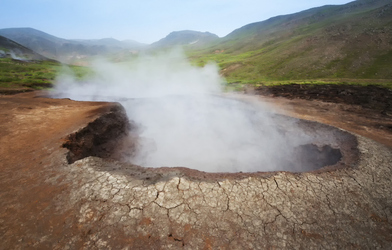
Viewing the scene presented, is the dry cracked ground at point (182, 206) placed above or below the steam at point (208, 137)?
above

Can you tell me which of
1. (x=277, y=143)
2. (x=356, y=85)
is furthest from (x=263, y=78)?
(x=277, y=143)

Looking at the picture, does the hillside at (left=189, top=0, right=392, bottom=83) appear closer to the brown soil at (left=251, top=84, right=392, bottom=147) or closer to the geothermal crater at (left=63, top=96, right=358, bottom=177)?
the brown soil at (left=251, top=84, right=392, bottom=147)

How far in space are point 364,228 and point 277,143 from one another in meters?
4.79

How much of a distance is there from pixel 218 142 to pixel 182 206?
5248 millimetres

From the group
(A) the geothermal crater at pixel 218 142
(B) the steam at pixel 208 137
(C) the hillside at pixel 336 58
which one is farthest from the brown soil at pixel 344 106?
(C) the hillside at pixel 336 58

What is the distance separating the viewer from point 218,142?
786 cm

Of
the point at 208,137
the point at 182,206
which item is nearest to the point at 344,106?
the point at 208,137

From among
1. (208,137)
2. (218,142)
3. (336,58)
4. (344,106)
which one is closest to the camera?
(218,142)

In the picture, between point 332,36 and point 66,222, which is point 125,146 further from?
point 332,36

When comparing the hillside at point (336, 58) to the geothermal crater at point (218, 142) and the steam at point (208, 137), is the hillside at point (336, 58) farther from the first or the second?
the geothermal crater at point (218, 142)

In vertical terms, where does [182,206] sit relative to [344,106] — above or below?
above

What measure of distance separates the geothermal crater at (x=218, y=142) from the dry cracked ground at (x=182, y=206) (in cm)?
71

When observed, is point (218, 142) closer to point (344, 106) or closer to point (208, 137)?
point (208, 137)

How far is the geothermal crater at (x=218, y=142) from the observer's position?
5637mm
